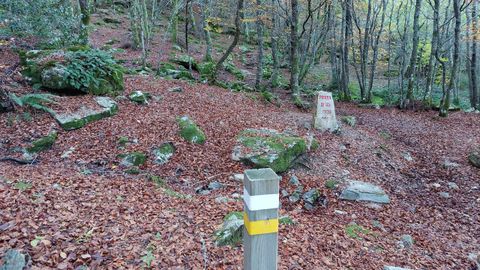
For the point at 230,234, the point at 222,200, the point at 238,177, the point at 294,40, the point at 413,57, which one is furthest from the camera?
the point at 413,57

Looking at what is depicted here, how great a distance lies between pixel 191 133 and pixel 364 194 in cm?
372

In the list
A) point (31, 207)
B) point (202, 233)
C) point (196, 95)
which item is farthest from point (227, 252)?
point (196, 95)

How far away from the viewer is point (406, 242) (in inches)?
171

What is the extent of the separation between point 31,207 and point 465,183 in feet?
26.6

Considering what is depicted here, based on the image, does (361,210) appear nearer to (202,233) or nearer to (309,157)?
(309,157)

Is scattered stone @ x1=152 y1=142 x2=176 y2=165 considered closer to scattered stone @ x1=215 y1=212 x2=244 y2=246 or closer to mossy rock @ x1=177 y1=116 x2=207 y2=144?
mossy rock @ x1=177 y1=116 x2=207 y2=144

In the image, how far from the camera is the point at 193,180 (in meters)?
5.55

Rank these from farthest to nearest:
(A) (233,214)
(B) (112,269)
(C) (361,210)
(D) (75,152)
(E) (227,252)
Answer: (D) (75,152)
(C) (361,210)
(A) (233,214)
(E) (227,252)
(B) (112,269)

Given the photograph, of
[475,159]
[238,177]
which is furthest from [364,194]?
[475,159]

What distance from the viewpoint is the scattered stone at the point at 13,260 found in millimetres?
2525

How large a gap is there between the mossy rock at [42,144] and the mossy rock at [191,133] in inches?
98.2

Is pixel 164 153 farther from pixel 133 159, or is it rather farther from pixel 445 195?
pixel 445 195

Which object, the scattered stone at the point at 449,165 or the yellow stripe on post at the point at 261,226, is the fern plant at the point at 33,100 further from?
the scattered stone at the point at 449,165

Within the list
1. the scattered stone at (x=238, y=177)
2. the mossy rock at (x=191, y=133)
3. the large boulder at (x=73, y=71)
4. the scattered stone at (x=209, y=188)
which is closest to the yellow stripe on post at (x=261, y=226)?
the scattered stone at (x=209, y=188)
